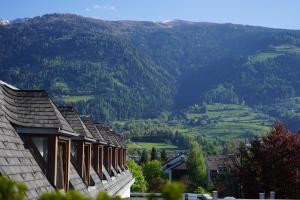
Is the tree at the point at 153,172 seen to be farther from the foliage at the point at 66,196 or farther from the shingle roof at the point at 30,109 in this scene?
the foliage at the point at 66,196

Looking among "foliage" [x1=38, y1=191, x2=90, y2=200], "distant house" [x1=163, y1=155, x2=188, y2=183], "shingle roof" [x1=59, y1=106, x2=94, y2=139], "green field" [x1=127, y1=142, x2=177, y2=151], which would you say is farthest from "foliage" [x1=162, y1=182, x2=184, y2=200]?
→ "green field" [x1=127, y1=142, x2=177, y2=151]

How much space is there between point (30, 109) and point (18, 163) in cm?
242

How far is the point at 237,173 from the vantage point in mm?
31359

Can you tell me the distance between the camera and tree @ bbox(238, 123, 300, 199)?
28844mm

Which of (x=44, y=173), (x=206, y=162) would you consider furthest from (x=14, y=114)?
(x=206, y=162)

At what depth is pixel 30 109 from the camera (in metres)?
10.9

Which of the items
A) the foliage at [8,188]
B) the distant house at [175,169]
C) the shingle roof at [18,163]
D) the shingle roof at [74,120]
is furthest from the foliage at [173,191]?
the distant house at [175,169]

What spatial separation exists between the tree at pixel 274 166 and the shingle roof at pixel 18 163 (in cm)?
2089

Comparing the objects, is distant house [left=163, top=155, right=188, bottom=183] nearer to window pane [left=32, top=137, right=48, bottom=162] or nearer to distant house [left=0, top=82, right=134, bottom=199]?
distant house [left=0, top=82, right=134, bottom=199]

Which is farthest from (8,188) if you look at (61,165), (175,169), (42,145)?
(175,169)

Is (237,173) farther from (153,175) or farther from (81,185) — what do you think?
(153,175)

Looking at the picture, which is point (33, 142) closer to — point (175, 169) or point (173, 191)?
point (173, 191)

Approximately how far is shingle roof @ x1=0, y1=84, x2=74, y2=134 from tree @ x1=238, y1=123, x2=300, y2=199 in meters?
19.6

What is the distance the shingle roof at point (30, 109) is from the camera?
10297 millimetres
